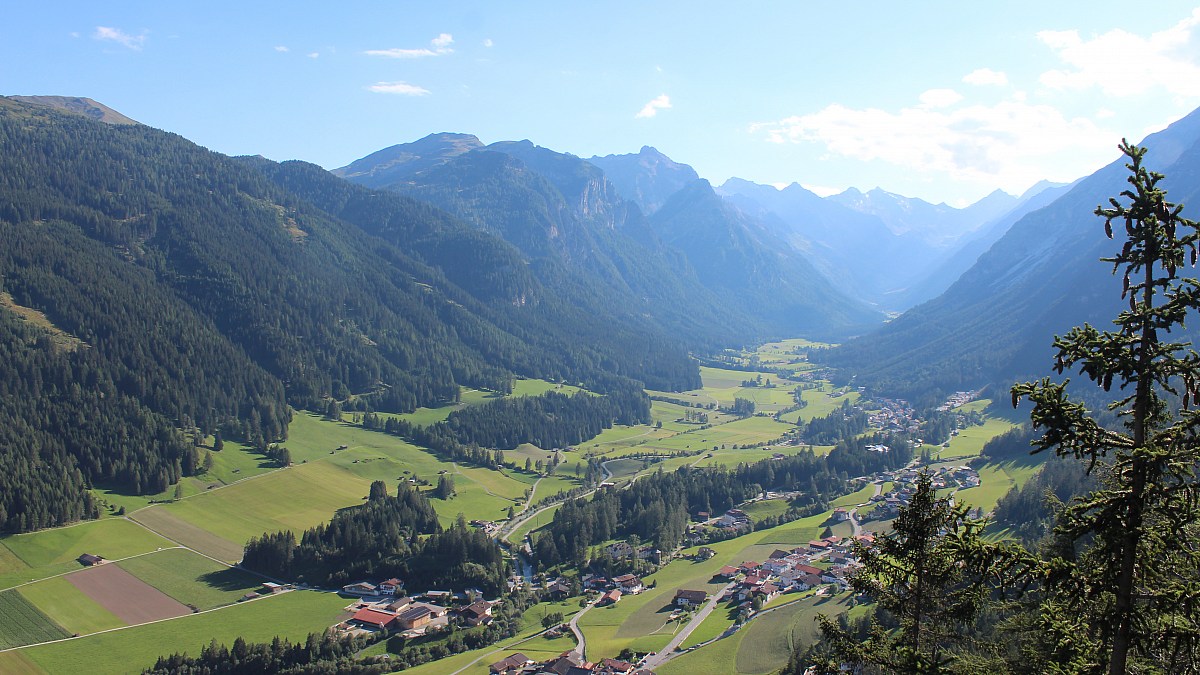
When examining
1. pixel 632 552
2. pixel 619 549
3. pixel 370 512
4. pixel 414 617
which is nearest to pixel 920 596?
pixel 414 617

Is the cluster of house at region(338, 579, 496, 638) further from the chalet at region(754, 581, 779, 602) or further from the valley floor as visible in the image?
the chalet at region(754, 581, 779, 602)

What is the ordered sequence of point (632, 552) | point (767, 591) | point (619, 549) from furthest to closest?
point (619, 549) < point (632, 552) < point (767, 591)

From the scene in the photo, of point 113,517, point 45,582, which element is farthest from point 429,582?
point 113,517

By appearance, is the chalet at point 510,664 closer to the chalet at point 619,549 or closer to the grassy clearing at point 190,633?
the grassy clearing at point 190,633

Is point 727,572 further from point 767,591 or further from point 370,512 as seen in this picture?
point 370,512

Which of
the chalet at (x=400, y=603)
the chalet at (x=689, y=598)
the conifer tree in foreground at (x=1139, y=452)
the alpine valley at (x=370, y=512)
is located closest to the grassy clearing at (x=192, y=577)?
the alpine valley at (x=370, y=512)
